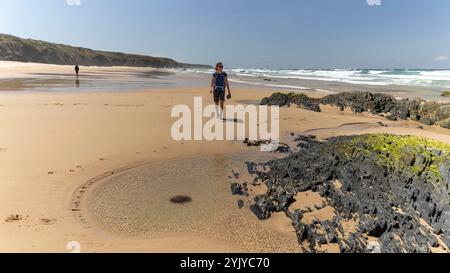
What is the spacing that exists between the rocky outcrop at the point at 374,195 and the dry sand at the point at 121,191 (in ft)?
1.15

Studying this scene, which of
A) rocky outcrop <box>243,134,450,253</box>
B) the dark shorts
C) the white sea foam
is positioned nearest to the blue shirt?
the dark shorts

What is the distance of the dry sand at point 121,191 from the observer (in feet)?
11.9

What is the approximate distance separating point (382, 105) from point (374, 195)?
35.6 ft

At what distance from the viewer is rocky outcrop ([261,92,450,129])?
11.6 m

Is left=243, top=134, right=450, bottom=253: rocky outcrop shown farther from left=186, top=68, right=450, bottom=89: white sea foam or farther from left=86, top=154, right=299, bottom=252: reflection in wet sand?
left=186, top=68, right=450, bottom=89: white sea foam

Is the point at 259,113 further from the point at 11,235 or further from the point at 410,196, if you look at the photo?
the point at 11,235

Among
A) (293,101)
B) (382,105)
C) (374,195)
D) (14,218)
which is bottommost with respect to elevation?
(14,218)

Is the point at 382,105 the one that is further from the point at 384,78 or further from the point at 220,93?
the point at 384,78

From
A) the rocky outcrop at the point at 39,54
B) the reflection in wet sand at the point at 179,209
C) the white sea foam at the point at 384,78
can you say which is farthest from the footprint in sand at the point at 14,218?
the rocky outcrop at the point at 39,54

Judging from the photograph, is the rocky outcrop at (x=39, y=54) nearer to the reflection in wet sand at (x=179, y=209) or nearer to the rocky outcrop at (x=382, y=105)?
the rocky outcrop at (x=382, y=105)

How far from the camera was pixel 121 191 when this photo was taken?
5.01 meters

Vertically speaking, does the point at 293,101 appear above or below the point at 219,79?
below

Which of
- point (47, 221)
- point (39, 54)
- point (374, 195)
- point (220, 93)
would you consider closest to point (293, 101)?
point (220, 93)

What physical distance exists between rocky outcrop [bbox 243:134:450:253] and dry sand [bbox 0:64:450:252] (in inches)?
13.8
